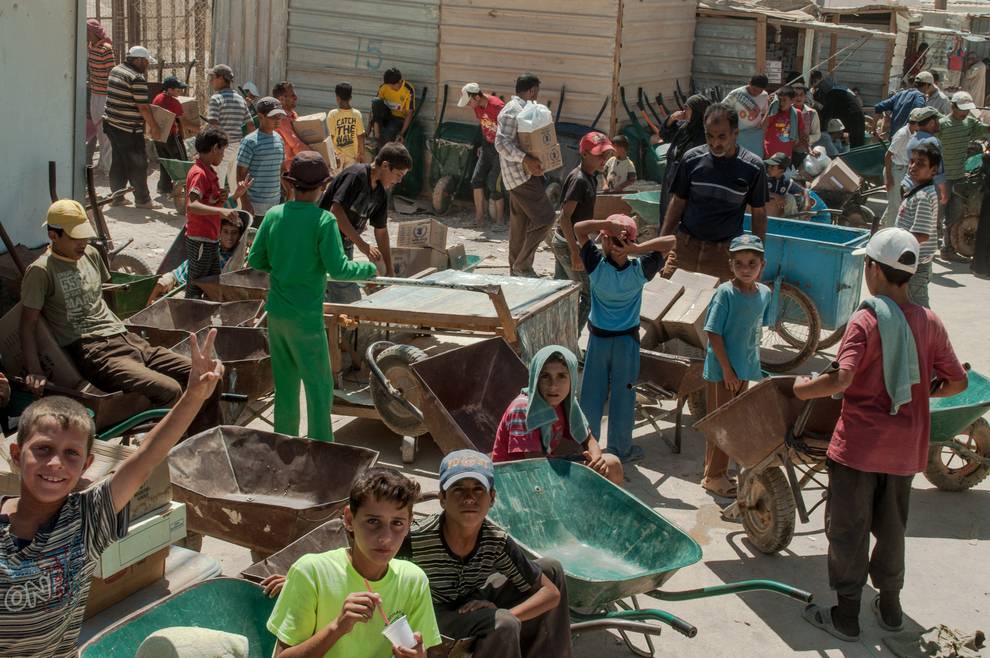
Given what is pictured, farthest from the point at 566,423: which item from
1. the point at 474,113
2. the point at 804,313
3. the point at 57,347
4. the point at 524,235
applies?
the point at 474,113

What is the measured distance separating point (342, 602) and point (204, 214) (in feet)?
17.4

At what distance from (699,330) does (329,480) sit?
3690 millimetres

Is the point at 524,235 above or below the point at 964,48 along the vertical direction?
below

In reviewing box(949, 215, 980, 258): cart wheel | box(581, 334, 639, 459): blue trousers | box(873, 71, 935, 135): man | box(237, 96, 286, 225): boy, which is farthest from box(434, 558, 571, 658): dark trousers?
box(873, 71, 935, 135): man

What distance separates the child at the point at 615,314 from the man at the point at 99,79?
32.1 feet

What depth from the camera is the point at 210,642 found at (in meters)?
2.94

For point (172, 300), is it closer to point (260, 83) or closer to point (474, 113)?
point (474, 113)

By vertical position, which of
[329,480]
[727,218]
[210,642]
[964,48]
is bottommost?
[329,480]

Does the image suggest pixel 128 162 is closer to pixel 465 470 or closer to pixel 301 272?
pixel 301 272

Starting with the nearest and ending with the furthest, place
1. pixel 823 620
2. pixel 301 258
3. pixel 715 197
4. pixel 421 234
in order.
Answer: pixel 823 620 < pixel 301 258 < pixel 715 197 < pixel 421 234

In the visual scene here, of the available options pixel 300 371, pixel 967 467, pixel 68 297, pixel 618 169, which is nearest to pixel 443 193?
pixel 618 169

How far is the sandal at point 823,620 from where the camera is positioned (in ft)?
17.5

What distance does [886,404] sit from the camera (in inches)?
203

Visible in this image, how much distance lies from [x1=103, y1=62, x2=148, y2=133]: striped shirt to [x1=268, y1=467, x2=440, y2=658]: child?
11028 millimetres
